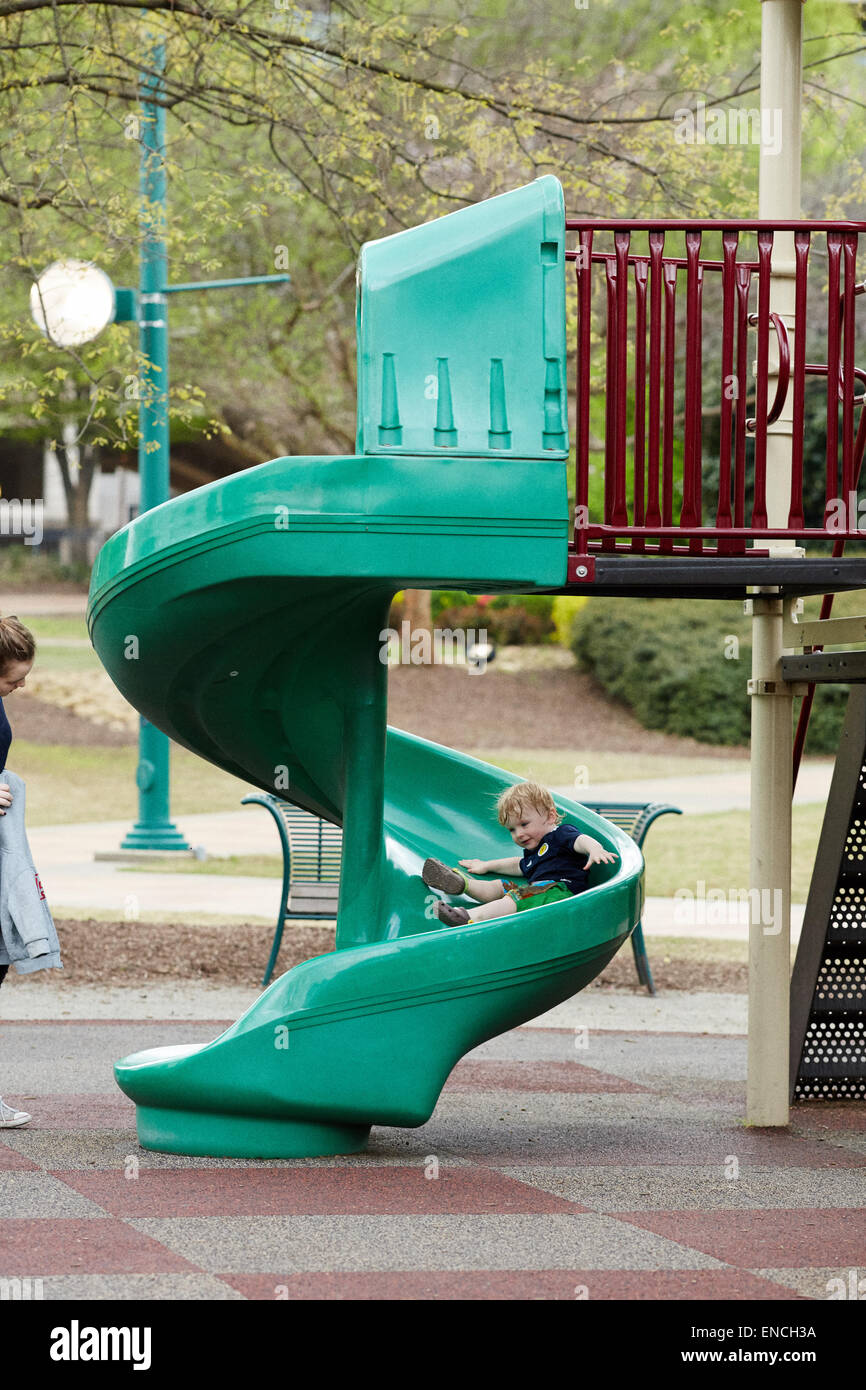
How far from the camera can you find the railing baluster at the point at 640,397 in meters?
5.23

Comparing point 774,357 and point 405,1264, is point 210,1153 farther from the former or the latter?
point 774,357

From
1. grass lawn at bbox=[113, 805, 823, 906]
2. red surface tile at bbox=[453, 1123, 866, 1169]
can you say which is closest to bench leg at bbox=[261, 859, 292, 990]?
red surface tile at bbox=[453, 1123, 866, 1169]

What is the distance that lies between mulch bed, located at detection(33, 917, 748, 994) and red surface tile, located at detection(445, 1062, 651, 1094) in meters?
1.94

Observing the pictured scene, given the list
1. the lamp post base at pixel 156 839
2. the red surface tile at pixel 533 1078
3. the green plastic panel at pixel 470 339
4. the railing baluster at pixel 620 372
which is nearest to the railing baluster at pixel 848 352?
the railing baluster at pixel 620 372

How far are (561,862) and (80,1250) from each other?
2.18 meters

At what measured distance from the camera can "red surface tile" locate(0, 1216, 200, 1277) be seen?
3.96 meters

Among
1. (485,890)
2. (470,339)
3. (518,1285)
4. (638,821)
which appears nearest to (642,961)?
(638,821)

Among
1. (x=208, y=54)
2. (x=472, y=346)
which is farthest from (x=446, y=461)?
(x=208, y=54)

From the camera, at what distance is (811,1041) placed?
650 cm

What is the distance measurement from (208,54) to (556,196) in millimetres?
5691

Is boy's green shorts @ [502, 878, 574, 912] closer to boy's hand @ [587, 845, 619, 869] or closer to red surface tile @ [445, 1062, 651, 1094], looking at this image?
boy's hand @ [587, 845, 619, 869]
